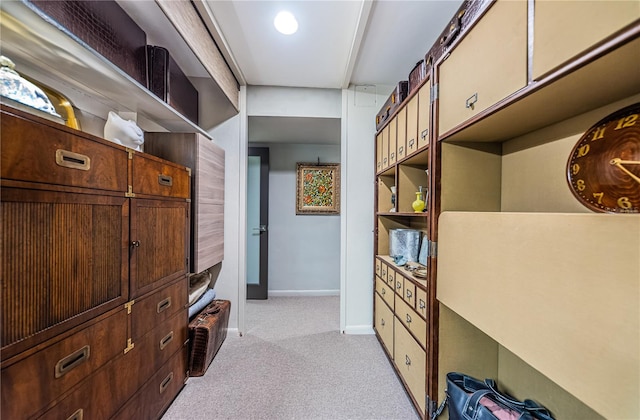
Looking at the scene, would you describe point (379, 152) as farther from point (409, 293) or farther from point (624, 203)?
point (624, 203)

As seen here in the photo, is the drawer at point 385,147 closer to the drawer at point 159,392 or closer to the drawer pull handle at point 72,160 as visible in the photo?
the drawer pull handle at point 72,160

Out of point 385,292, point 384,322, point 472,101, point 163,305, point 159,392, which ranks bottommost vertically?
point 159,392

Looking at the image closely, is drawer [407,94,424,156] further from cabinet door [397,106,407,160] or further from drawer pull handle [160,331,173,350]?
drawer pull handle [160,331,173,350]

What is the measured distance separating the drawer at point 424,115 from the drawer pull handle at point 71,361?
1.85 m

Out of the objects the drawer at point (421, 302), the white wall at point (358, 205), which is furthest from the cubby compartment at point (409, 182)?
the drawer at point (421, 302)

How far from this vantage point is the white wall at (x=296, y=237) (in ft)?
12.3

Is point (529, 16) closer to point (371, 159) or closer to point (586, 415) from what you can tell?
point (586, 415)

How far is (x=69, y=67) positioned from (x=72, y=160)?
0.61 meters

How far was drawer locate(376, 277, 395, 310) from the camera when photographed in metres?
2.02

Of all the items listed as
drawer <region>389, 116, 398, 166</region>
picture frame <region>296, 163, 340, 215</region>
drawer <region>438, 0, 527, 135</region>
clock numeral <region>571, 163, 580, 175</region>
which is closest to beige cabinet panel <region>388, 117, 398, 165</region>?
drawer <region>389, 116, 398, 166</region>

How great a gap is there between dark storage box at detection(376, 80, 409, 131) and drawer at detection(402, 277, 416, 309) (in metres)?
1.31

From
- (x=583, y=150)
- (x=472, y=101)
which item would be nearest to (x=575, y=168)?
(x=583, y=150)

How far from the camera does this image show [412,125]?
66.2 inches

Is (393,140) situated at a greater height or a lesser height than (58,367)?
greater
